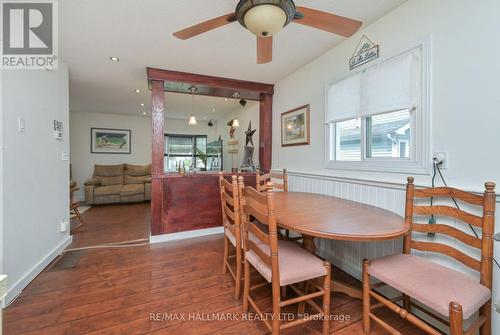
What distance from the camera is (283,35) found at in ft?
7.02

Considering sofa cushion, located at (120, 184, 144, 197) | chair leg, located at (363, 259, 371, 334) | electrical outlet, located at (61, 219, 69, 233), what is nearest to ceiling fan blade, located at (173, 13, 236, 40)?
chair leg, located at (363, 259, 371, 334)

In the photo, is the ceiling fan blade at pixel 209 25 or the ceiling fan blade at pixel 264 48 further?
the ceiling fan blade at pixel 264 48

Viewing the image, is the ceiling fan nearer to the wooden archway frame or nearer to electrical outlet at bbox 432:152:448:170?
electrical outlet at bbox 432:152:448:170

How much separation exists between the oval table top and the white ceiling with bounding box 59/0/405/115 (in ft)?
5.16

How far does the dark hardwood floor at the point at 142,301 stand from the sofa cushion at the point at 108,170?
3.64m

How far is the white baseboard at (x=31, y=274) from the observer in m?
1.70

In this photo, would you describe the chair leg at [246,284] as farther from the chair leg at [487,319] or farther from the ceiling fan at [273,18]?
the ceiling fan at [273,18]

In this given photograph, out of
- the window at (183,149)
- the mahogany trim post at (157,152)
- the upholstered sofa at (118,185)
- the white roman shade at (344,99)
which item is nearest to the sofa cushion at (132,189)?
the upholstered sofa at (118,185)

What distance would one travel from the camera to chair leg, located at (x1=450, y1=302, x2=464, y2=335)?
95 cm

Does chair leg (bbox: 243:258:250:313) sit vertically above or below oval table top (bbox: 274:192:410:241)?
below

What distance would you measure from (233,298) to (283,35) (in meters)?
2.39

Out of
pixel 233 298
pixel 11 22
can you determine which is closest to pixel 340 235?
pixel 233 298

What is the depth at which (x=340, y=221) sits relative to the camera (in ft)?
4.64

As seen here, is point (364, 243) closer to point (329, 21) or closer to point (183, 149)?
point (329, 21)
